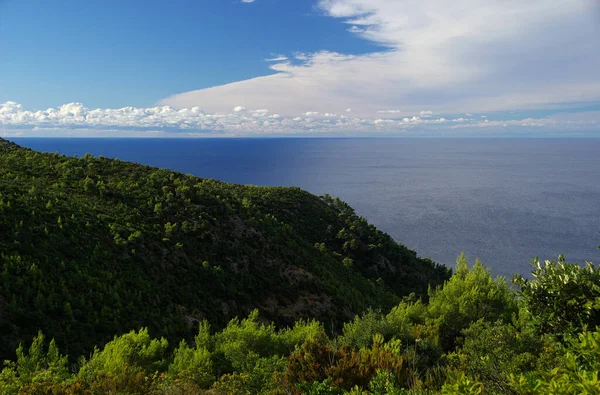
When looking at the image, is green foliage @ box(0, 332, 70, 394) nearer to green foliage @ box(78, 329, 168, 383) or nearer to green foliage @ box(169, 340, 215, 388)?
green foliage @ box(78, 329, 168, 383)

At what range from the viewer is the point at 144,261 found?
1209 inches

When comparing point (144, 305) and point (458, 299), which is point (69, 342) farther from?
point (458, 299)

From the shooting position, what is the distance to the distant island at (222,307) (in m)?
12.0

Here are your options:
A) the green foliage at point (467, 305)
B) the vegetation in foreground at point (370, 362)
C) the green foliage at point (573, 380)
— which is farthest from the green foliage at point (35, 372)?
the green foliage at point (467, 305)

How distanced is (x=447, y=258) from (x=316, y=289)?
6378 cm

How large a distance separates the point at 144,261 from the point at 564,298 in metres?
30.3

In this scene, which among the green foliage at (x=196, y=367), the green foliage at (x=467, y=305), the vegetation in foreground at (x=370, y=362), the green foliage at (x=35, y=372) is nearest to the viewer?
the vegetation in foreground at (x=370, y=362)

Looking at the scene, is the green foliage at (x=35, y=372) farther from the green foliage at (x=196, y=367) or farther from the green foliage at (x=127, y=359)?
the green foliage at (x=196, y=367)

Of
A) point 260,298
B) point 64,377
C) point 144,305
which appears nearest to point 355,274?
point 260,298

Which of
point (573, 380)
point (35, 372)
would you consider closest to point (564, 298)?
point (573, 380)

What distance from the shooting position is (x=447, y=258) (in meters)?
90.1

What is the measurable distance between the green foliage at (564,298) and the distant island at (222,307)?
0.05 m

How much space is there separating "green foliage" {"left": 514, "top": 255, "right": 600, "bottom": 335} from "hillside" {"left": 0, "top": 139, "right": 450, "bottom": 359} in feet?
72.8

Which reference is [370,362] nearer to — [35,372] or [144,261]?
[35,372]
